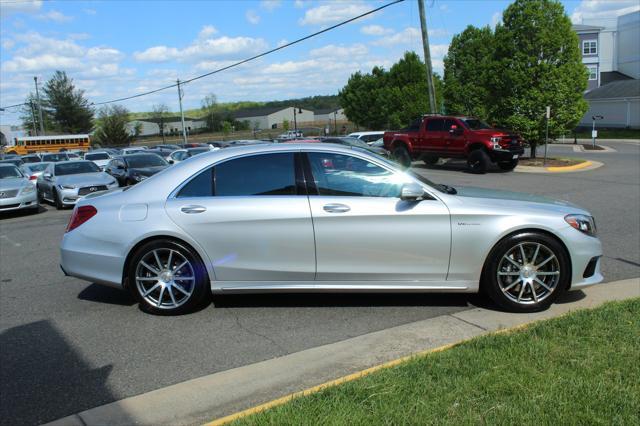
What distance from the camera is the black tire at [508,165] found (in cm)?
2020

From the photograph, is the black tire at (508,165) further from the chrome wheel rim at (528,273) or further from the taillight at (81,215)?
the taillight at (81,215)

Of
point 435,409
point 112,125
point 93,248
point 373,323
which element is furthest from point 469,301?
point 112,125

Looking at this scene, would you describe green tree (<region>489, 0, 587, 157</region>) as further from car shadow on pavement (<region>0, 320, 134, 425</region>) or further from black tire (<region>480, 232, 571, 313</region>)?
car shadow on pavement (<region>0, 320, 134, 425</region>)

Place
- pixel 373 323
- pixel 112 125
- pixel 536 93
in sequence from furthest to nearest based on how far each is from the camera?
pixel 112 125
pixel 536 93
pixel 373 323

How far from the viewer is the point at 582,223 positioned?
5.00m

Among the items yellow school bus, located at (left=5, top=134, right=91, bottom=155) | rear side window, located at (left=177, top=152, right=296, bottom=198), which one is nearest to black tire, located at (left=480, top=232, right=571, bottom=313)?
rear side window, located at (left=177, top=152, right=296, bottom=198)

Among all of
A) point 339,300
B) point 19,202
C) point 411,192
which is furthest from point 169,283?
point 19,202

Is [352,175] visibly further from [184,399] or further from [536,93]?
[536,93]

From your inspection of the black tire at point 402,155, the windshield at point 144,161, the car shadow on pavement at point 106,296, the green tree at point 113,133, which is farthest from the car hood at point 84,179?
the green tree at point 113,133

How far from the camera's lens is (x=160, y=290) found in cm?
516

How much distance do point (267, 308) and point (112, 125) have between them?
8000cm

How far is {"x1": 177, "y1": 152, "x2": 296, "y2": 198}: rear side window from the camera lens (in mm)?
5090

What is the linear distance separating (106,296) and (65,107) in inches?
3674

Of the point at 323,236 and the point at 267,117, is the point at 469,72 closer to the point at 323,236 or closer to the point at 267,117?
the point at 323,236
